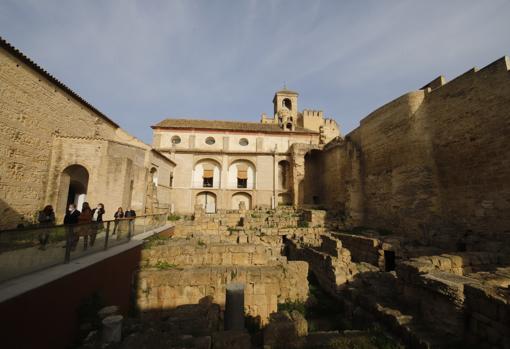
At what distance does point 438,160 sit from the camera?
13031 millimetres

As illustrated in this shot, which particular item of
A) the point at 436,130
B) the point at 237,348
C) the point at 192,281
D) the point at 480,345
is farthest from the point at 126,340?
the point at 436,130

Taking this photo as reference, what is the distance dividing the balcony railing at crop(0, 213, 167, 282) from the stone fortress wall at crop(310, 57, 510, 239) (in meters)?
14.6

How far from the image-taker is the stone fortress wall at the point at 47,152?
12570mm

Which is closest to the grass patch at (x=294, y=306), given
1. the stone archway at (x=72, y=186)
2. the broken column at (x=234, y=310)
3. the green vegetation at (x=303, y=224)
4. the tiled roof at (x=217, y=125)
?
the broken column at (x=234, y=310)

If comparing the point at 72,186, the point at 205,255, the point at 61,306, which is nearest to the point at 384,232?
the point at 205,255

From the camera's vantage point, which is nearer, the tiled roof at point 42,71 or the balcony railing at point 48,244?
the balcony railing at point 48,244

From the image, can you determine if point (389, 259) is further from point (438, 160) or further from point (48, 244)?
point (48, 244)

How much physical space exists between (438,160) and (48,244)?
54.0ft

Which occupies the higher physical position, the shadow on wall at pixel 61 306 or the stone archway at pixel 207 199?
the stone archway at pixel 207 199

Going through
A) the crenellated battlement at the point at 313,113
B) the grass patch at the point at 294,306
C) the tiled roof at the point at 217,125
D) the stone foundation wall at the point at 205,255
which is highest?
the crenellated battlement at the point at 313,113

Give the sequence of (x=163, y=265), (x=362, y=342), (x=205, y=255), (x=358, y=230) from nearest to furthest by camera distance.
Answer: (x=362, y=342) → (x=163, y=265) → (x=205, y=255) → (x=358, y=230)

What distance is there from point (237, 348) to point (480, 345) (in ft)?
13.6

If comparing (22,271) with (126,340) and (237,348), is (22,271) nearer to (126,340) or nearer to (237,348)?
(126,340)

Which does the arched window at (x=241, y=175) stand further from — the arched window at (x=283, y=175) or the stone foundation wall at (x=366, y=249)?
the stone foundation wall at (x=366, y=249)
